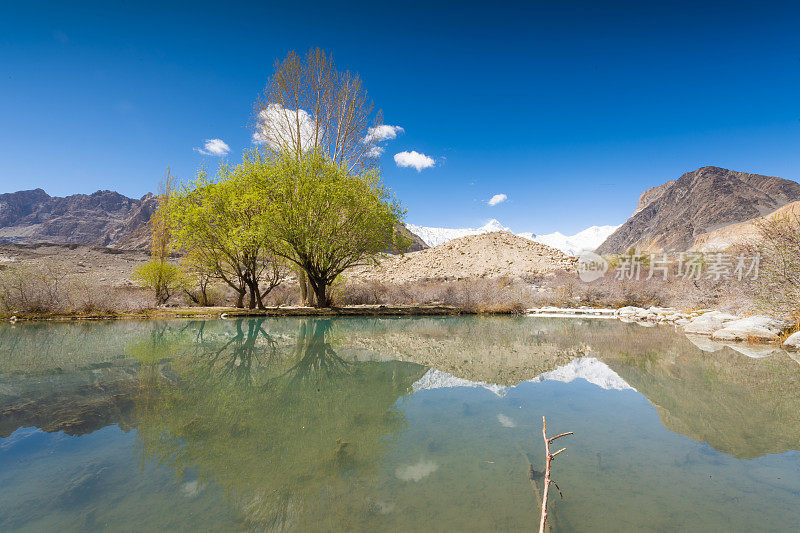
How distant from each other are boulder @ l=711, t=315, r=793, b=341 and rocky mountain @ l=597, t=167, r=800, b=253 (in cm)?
8907

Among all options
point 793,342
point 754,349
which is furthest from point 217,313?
point 793,342

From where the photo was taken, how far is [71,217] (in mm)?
119312

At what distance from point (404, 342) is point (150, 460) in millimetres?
7387

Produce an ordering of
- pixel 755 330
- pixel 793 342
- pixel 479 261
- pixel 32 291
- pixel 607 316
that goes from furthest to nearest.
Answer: pixel 479 261 → pixel 607 316 → pixel 32 291 → pixel 755 330 → pixel 793 342

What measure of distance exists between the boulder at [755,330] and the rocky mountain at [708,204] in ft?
292

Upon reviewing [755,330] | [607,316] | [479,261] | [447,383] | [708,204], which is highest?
[708,204]

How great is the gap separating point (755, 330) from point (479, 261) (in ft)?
91.5

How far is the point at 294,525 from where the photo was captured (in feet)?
7.75

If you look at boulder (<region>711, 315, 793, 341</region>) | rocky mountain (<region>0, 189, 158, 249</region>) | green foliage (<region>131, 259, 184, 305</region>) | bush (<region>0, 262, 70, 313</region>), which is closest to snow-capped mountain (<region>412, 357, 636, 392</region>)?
boulder (<region>711, 315, 793, 341</region>)

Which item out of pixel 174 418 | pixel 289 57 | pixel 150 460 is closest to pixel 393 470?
pixel 150 460

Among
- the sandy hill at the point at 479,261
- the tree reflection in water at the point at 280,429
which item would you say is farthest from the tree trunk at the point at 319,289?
the sandy hill at the point at 479,261

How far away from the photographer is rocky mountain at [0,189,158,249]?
109 meters

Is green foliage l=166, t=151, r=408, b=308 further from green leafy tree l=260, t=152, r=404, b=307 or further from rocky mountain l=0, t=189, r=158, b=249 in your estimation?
rocky mountain l=0, t=189, r=158, b=249

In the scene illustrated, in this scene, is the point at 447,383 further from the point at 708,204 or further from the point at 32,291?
the point at 708,204
